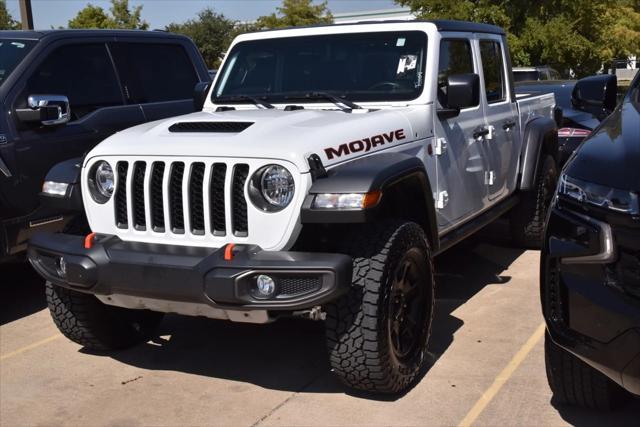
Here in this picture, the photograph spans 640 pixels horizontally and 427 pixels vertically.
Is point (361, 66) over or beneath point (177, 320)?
over

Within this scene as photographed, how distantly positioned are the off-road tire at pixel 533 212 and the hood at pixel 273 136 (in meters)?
2.47

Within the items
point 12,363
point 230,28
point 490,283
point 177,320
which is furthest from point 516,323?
point 230,28

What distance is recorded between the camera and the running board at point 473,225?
4.81 m

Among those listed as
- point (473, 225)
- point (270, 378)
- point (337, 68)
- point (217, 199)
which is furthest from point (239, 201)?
point (473, 225)

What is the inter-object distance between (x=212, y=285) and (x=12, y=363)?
1.87 m

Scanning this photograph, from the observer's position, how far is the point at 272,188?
3576 millimetres

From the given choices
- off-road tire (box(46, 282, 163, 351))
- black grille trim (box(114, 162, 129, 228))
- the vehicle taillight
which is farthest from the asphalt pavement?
the vehicle taillight

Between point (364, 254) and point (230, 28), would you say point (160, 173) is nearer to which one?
point (364, 254)

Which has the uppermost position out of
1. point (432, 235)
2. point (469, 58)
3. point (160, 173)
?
point (469, 58)

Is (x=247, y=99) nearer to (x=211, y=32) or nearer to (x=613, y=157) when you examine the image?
(x=613, y=157)

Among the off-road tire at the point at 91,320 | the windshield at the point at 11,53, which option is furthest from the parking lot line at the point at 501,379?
the windshield at the point at 11,53

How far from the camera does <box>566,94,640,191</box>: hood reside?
2.80 m

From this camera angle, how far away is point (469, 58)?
17.9ft

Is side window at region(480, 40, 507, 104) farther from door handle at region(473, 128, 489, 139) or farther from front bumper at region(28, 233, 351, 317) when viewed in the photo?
front bumper at region(28, 233, 351, 317)
